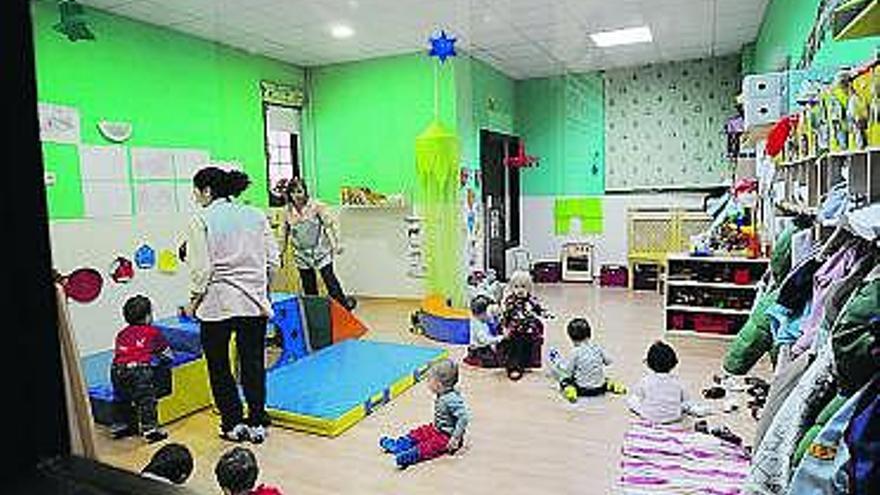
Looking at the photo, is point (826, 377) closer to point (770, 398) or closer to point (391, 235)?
point (770, 398)

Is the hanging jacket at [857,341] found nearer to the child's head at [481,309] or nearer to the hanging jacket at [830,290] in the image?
the hanging jacket at [830,290]

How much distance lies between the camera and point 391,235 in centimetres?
471

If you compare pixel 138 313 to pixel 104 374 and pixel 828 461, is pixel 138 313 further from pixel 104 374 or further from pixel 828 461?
pixel 828 461

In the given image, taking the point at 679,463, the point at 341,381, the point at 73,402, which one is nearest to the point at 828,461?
the point at 679,463

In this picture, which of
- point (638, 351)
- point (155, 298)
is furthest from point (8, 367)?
point (638, 351)

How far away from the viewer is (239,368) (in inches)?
101

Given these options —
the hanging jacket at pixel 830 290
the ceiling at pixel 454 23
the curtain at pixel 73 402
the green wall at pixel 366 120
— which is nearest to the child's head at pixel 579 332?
the hanging jacket at pixel 830 290

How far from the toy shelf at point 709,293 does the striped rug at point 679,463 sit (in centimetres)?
157

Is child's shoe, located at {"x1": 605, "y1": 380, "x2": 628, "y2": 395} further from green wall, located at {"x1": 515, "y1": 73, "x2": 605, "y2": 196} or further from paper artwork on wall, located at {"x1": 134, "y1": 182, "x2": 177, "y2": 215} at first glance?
paper artwork on wall, located at {"x1": 134, "y1": 182, "x2": 177, "y2": 215}

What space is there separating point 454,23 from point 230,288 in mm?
2775

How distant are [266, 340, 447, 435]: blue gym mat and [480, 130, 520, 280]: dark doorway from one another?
1.24m

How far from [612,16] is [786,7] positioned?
3.75 ft

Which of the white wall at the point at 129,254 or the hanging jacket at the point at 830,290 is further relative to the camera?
the white wall at the point at 129,254

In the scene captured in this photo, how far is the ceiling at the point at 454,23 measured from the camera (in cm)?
380
